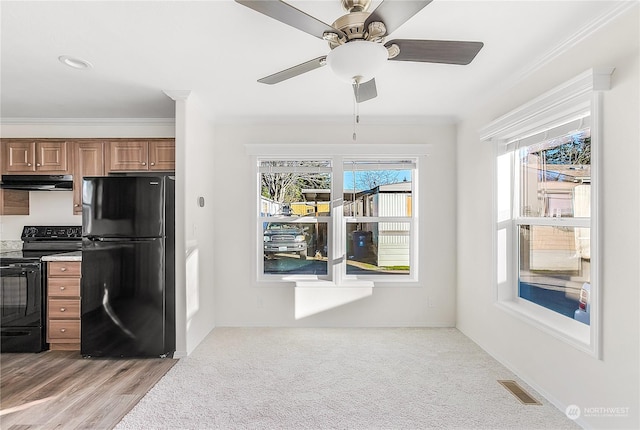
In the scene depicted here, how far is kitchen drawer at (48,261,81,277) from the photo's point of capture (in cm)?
338

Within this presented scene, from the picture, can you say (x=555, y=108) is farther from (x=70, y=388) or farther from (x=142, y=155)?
(x=70, y=388)

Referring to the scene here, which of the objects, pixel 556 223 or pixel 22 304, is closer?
pixel 556 223

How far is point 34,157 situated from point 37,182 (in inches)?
12.5

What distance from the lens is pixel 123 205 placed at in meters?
3.15

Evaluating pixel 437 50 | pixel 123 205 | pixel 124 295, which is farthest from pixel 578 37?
pixel 124 295

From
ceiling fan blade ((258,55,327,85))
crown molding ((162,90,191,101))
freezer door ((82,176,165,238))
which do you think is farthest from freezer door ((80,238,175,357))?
ceiling fan blade ((258,55,327,85))

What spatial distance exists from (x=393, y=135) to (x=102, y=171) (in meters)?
3.37

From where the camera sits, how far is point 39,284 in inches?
132

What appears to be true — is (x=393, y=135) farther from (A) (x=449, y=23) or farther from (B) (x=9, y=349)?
(B) (x=9, y=349)

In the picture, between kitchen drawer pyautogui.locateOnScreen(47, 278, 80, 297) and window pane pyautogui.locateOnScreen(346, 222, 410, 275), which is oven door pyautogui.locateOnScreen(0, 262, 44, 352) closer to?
kitchen drawer pyautogui.locateOnScreen(47, 278, 80, 297)

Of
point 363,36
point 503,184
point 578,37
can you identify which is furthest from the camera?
point 503,184

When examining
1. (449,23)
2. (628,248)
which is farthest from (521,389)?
(449,23)

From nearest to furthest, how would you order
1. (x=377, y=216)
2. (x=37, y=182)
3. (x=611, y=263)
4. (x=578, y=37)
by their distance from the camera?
(x=611, y=263), (x=578, y=37), (x=37, y=182), (x=377, y=216)

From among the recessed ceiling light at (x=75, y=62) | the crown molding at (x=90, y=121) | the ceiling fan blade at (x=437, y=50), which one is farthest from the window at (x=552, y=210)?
the crown molding at (x=90, y=121)
